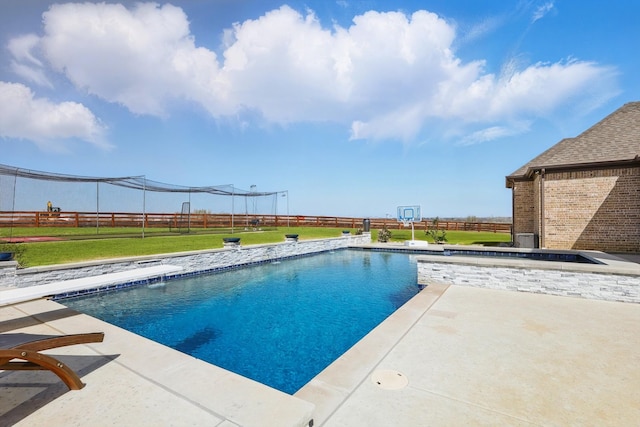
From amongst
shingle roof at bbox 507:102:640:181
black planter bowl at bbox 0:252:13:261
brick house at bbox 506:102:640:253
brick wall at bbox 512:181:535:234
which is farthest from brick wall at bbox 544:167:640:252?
black planter bowl at bbox 0:252:13:261

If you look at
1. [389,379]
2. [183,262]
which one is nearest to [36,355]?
[389,379]

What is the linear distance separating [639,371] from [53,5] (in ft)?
50.9

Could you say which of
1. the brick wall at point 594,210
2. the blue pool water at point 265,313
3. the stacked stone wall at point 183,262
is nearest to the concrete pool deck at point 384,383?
the blue pool water at point 265,313

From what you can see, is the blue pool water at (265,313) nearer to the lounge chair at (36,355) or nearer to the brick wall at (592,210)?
the lounge chair at (36,355)

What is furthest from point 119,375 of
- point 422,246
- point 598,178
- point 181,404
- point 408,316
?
point 598,178

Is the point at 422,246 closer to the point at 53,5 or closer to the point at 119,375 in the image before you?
the point at 119,375

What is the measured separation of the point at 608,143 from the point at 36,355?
654 inches

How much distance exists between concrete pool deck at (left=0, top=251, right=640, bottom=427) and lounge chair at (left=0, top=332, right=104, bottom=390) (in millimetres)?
170

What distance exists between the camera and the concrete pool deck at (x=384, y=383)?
2.00 meters

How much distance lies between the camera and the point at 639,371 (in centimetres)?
284

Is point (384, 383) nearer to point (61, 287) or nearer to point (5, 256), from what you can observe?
point (61, 287)

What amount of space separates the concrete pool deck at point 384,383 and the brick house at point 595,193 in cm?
885

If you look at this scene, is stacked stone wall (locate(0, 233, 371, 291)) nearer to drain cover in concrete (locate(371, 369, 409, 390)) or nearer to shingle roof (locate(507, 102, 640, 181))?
drain cover in concrete (locate(371, 369, 409, 390))

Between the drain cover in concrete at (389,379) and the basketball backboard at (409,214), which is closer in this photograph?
the drain cover in concrete at (389,379)
